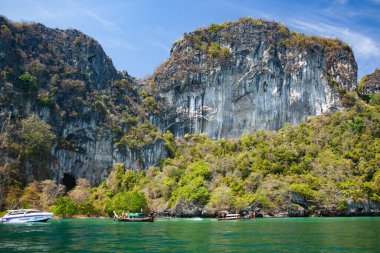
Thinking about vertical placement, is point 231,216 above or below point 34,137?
below

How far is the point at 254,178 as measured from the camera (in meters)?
71.4

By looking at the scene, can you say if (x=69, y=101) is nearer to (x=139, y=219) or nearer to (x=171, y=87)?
(x=171, y=87)

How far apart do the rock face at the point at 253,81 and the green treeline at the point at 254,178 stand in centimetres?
1066

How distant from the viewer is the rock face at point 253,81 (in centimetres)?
10238

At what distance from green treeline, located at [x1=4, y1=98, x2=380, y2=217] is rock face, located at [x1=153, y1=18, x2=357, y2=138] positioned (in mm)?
10655

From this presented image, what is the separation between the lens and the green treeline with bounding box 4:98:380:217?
67.6 meters

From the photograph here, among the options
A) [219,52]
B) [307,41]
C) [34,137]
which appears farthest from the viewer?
[219,52]

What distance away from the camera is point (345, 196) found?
221 feet

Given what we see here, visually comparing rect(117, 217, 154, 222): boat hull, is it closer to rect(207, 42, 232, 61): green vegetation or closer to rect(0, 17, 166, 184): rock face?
rect(0, 17, 166, 184): rock face

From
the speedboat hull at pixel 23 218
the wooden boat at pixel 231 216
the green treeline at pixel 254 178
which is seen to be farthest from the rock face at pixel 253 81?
the speedboat hull at pixel 23 218

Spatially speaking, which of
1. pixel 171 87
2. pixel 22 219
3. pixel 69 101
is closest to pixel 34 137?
pixel 69 101

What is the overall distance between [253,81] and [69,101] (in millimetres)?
44547

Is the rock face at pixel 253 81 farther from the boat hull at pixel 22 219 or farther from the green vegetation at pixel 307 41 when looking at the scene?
the boat hull at pixel 22 219

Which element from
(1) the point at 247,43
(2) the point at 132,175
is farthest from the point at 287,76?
(2) the point at 132,175
